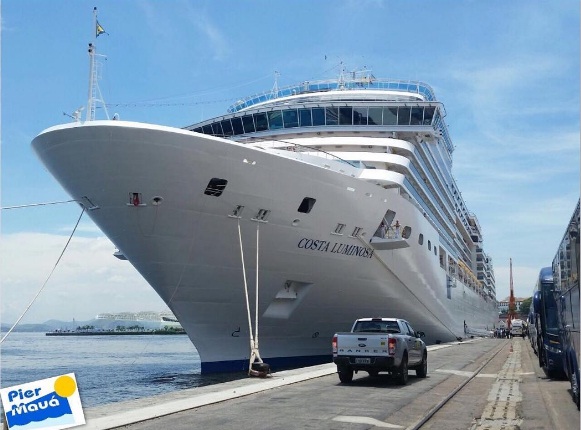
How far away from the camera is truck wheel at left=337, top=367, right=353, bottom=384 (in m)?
13.4

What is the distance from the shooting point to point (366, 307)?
23906 mm

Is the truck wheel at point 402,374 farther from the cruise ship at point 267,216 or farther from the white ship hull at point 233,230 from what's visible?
the white ship hull at point 233,230

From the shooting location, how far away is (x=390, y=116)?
28.8 meters

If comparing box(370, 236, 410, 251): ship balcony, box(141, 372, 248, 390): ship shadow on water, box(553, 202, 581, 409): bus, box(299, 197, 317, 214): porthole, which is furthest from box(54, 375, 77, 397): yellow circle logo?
box(370, 236, 410, 251): ship balcony

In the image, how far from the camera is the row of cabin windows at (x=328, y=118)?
1096 inches

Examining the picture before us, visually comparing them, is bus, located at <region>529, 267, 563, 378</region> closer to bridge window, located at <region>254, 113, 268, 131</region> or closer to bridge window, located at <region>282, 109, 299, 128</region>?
bridge window, located at <region>282, 109, 299, 128</region>

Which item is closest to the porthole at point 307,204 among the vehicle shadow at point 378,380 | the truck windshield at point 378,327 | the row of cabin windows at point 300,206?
the row of cabin windows at point 300,206

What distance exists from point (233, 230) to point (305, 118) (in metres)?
11.0

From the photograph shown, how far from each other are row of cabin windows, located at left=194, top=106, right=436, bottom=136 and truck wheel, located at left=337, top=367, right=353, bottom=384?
1606 cm

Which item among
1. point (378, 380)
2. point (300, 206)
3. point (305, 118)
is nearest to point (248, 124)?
point (305, 118)

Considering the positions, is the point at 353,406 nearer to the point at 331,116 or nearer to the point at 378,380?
the point at 378,380

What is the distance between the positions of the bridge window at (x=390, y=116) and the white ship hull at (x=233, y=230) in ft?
18.7

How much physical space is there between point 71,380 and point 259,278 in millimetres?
14727

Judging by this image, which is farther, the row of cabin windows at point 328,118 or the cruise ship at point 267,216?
the row of cabin windows at point 328,118
